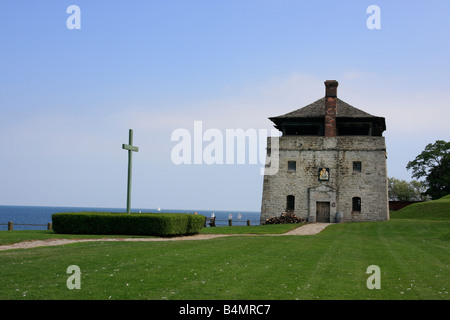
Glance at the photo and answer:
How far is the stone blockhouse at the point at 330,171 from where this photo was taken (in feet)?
138

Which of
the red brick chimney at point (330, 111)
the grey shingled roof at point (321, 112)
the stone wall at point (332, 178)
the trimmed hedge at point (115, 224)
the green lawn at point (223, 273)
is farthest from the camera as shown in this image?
the grey shingled roof at point (321, 112)

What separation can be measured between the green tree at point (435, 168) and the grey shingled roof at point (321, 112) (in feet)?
96.2

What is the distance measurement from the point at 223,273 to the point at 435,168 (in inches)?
2613

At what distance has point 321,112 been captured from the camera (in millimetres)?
44469

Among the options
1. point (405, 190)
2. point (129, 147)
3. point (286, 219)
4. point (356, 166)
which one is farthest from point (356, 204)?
point (405, 190)

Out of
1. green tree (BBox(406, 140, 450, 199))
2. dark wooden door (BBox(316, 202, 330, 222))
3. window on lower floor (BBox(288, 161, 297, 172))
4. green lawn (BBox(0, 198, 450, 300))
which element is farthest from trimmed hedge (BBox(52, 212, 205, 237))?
green tree (BBox(406, 140, 450, 199))

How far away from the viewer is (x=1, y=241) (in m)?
19.4

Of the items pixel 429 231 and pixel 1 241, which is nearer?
pixel 1 241

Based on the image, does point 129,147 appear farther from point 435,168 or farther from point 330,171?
point 435,168

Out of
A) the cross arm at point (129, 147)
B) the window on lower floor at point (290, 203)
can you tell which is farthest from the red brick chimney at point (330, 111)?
the cross arm at point (129, 147)

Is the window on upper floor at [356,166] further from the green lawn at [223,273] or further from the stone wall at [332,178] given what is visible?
the green lawn at [223,273]
